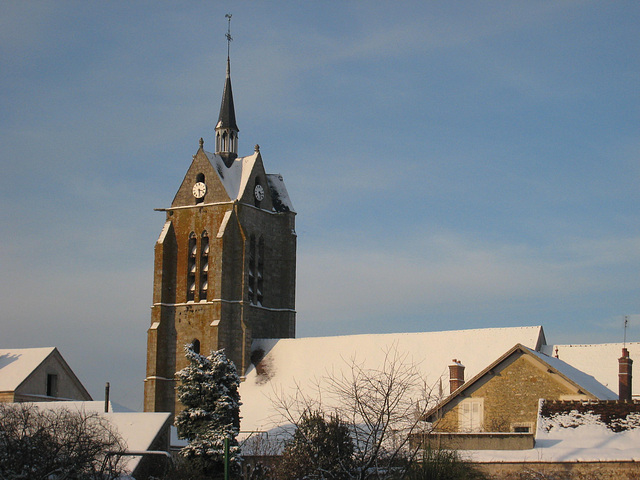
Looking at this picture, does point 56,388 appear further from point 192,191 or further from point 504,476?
point 504,476

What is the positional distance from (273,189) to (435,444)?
3735 centimetres

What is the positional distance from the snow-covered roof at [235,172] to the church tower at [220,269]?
0.06 meters

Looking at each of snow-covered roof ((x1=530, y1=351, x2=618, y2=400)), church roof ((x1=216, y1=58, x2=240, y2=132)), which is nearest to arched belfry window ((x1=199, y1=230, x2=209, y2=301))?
church roof ((x1=216, y1=58, x2=240, y2=132))

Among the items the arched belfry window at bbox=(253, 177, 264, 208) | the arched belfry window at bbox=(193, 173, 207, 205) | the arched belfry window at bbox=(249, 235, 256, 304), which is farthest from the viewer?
the arched belfry window at bbox=(253, 177, 264, 208)

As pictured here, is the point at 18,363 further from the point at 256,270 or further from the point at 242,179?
the point at 242,179

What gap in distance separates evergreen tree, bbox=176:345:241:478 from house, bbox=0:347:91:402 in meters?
17.0

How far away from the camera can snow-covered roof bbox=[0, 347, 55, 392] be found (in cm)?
5381

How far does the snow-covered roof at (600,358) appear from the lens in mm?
42844

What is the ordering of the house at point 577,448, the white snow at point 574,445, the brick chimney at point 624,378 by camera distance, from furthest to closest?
the brick chimney at point 624,378 → the white snow at point 574,445 → the house at point 577,448

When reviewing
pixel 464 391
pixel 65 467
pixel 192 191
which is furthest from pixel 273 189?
pixel 65 467

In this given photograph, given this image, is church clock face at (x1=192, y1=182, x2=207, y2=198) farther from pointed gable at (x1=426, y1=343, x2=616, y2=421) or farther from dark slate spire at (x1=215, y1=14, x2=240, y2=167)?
pointed gable at (x1=426, y1=343, x2=616, y2=421)

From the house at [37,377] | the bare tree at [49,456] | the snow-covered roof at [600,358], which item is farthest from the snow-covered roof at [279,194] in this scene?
the bare tree at [49,456]

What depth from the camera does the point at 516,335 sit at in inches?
1858

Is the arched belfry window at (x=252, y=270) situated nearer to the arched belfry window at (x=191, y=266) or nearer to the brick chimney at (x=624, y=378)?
the arched belfry window at (x=191, y=266)
